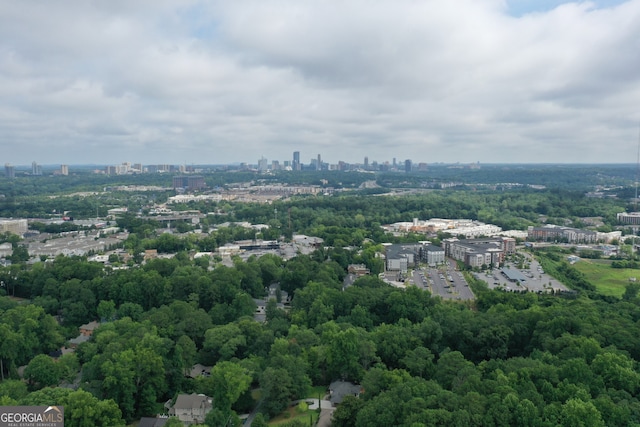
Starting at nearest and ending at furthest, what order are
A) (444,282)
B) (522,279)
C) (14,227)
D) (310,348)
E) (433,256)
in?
(310,348) < (444,282) < (522,279) < (433,256) < (14,227)

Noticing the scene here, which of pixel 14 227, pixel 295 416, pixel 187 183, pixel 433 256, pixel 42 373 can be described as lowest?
pixel 295 416

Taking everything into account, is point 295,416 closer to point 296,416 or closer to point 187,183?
point 296,416

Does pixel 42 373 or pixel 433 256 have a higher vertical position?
pixel 433 256

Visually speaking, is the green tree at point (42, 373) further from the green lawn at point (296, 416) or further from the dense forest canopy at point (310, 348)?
the green lawn at point (296, 416)

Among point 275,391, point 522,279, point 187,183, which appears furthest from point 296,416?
point 187,183

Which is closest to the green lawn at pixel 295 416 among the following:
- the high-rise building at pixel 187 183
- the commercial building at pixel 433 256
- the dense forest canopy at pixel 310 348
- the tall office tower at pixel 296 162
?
the dense forest canopy at pixel 310 348

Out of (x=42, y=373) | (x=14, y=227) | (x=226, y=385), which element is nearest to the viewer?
(x=226, y=385)

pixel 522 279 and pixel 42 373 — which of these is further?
pixel 522 279

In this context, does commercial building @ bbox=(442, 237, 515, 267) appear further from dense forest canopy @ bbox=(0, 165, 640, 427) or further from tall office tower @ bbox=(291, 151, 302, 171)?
tall office tower @ bbox=(291, 151, 302, 171)
